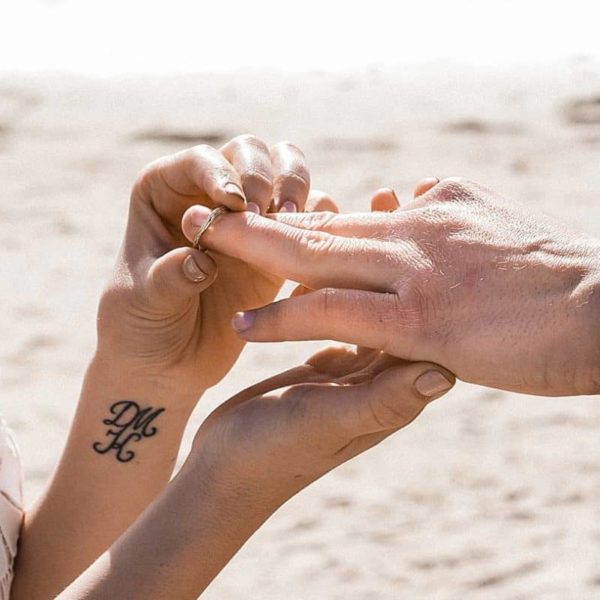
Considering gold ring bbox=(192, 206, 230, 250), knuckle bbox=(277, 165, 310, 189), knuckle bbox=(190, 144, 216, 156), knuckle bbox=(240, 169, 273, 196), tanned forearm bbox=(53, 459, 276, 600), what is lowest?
tanned forearm bbox=(53, 459, 276, 600)

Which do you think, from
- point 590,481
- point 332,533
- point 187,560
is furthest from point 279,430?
point 590,481

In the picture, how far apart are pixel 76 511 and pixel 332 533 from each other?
5.38 feet

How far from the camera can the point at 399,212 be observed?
2.05 metres

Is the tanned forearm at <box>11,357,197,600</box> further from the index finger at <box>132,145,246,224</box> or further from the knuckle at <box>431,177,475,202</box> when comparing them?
the knuckle at <box>431,177,475,202</box>

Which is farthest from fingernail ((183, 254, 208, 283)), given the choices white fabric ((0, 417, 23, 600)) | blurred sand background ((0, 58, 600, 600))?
blurred sand background ((0, 58, 600, 600))

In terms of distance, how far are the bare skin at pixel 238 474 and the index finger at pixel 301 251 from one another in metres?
0.16

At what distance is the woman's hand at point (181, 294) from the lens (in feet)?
7.07

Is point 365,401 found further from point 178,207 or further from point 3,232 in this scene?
point 3,232

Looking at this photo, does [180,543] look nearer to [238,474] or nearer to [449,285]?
[238,474]

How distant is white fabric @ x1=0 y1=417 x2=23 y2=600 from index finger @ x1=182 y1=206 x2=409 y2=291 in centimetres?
54

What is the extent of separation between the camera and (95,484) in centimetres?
234

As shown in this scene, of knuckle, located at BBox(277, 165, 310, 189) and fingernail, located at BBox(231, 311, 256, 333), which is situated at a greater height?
knuckle, located at BBox(277, 165, 310, 189)

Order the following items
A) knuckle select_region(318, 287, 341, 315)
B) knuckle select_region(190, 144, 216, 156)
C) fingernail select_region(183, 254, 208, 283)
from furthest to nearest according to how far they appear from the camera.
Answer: knuckle select_region(190, 144, 216, 156)
fingernail select_region(183, 254, 208, 283)
knuckle select_region(318, 287, 341, 315)

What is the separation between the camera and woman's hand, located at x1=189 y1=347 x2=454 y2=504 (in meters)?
1.83
